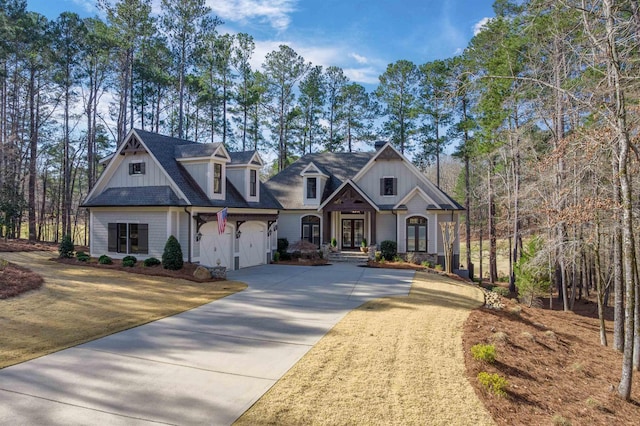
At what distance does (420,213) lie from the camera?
75.8 ft

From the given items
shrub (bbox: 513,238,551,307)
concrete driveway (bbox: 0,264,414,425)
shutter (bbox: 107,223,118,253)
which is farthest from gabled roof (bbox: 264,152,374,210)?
concrete driveway (bbox: 0,264,414,425)

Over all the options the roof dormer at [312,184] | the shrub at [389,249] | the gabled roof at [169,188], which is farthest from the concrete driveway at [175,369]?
the roof dormer at [312,184]

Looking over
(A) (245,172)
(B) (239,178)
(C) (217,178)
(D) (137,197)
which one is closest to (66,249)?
(D) (137,197)

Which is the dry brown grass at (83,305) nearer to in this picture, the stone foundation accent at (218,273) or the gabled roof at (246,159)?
the stone foundation accent at (218,273)

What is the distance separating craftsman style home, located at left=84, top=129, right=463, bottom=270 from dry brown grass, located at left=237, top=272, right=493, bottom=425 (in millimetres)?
9812

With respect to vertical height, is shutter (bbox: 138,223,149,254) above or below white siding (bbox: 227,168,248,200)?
below

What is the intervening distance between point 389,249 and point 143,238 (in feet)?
43.8

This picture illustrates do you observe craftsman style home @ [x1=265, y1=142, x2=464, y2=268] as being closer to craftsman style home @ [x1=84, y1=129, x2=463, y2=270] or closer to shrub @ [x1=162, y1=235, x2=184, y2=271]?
craftsman style home @ [x1=84, y1=129, x2=463, y2=270]

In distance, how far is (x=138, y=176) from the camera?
1864 centimetres

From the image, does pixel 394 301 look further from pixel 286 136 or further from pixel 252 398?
pixel 286 136

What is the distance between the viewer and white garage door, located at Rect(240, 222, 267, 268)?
65.9ft

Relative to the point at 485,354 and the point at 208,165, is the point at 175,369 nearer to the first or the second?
the point at 485,354

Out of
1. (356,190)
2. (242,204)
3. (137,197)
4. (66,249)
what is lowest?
(66,249)

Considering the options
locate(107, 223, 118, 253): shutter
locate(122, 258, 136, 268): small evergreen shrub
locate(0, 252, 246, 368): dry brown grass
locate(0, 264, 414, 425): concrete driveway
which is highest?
locate(107, 223, 118, 253): shutter
